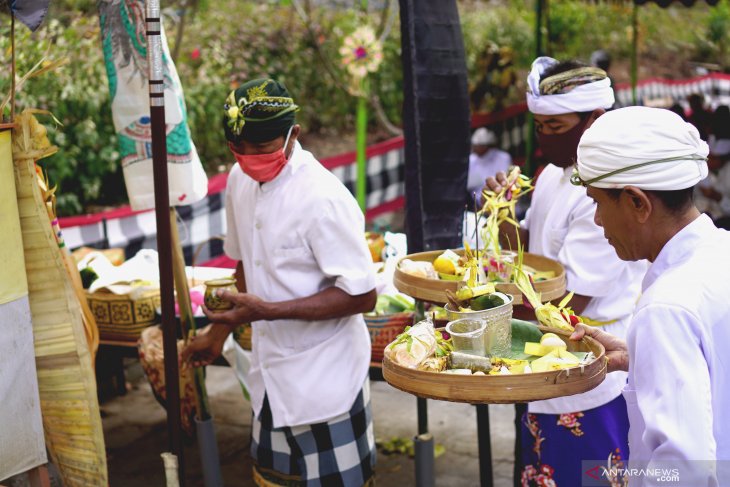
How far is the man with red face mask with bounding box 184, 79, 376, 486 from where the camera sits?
9.46 feet

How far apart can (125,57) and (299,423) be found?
59.0 inches

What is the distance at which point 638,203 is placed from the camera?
1786 mm

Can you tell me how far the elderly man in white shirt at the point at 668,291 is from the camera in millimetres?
1568

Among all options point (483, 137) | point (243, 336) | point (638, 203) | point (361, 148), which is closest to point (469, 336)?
point (638, 203)

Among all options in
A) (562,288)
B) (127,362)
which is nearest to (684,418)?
(562,288)

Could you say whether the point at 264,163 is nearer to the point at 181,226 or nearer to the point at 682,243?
the point at 682,243

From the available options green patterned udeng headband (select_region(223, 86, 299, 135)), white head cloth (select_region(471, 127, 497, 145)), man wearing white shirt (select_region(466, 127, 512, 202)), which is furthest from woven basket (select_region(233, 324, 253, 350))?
white head cloth (select_region(471, 127, 497, 145))

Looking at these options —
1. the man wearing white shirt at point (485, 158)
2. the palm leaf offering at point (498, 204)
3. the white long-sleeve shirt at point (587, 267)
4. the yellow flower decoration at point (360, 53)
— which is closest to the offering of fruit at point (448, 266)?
the palm leaf offering at point (498, 204)

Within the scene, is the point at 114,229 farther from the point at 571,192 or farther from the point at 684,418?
the point at 684,418

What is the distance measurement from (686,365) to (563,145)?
150 cm

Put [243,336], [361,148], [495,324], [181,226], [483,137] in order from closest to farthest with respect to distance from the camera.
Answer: [495,324] → [243,336] → [181,226] → [361,148] → [483,137]

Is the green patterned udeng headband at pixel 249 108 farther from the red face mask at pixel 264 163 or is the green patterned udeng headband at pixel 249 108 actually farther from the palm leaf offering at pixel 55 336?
the palm leaf offering at pixel 55 336

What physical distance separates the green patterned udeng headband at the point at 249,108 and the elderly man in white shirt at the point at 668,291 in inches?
49.2

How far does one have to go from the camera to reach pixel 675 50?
58.3 ft
